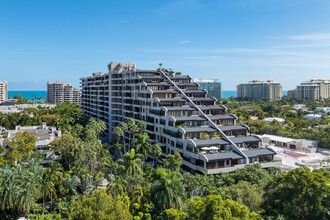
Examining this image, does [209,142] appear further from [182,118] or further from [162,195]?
[162,195]

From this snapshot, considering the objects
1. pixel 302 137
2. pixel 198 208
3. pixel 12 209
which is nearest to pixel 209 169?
pixel 198 208

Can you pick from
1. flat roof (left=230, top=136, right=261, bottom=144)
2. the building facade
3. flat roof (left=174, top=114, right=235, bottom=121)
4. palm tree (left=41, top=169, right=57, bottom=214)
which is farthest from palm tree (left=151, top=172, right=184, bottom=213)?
flat roof (left=174, top=114, right=235, bottom=121)

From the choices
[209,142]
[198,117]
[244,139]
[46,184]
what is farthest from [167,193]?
[198,117]

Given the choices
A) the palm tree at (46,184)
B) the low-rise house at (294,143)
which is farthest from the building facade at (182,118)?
the low-rise house at (294,143)

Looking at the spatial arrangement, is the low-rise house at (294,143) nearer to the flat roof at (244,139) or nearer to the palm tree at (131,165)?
the flat roof at (244,139)

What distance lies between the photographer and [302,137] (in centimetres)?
10631

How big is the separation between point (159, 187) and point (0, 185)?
2445cm

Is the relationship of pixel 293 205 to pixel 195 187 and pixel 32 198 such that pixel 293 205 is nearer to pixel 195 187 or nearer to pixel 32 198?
pixel 195 187

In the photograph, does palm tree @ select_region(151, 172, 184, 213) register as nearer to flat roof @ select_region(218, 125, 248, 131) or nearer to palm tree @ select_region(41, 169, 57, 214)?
palm tree @ select_region(41, 169, 57, 214)

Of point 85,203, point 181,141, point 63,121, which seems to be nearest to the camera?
point 85,203

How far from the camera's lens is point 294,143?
9744cm

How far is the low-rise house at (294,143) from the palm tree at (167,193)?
235 feet

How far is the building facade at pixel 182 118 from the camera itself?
196 feet

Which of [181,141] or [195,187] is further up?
[181,141]
